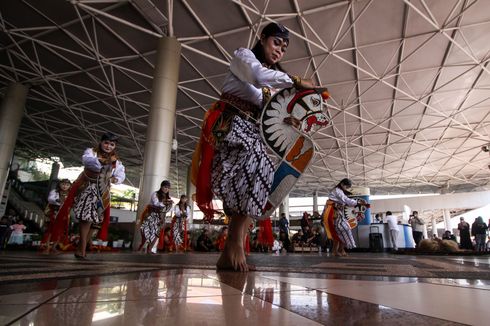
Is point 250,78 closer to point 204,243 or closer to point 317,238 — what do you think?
point 204,243

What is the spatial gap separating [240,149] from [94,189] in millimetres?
2647

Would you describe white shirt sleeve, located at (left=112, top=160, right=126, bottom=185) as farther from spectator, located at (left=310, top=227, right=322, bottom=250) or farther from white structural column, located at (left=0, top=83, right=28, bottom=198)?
spectator, located at (left=310, top=227, right=322, bottom=250)

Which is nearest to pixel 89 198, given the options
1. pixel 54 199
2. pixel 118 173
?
pixel 118 173

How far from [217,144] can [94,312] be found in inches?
57.1

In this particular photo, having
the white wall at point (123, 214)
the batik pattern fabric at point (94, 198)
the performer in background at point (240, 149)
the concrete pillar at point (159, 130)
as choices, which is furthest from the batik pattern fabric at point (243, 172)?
the white wall at point (123, 214)

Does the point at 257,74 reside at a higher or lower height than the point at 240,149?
higher

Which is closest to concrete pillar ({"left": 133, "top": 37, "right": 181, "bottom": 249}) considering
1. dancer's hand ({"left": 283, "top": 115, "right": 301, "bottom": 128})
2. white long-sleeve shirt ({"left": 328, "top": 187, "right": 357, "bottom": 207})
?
white long-sleeve shirt ({"left": 328, "top": 187, "right": 357, "bottom": 207})

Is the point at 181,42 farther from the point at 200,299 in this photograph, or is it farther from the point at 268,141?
the point at 200,299

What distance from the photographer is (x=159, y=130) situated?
8328 millimetres

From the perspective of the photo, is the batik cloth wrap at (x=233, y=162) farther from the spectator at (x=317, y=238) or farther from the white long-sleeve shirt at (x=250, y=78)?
the spectator at (x=317, y=238)

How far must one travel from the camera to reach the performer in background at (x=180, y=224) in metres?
8.12

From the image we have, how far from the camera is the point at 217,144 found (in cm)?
195

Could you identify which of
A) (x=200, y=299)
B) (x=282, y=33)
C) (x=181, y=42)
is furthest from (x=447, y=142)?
(x=200, y=299)

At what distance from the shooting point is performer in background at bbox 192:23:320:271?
1845mm
